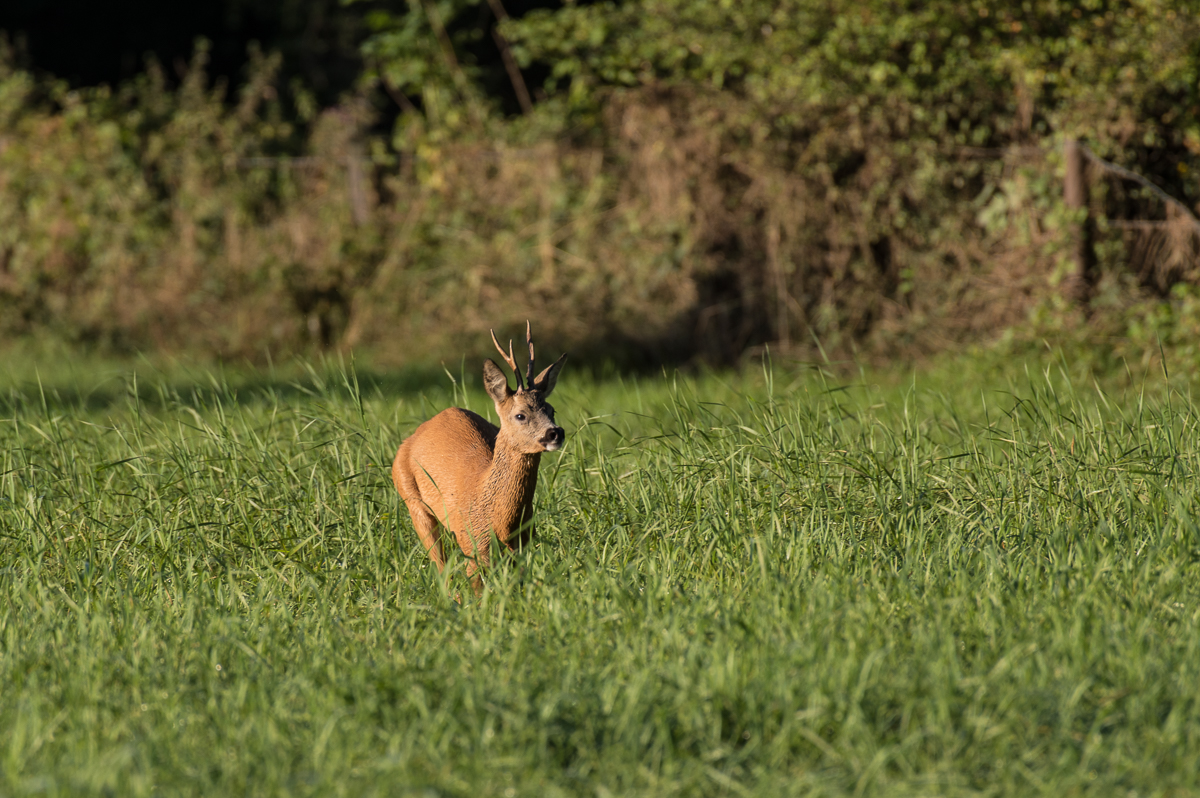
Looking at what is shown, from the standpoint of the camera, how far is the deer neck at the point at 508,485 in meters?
4.05

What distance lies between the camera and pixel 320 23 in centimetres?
2103

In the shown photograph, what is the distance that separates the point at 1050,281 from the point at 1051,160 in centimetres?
95

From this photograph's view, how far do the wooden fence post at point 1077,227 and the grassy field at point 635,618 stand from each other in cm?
369

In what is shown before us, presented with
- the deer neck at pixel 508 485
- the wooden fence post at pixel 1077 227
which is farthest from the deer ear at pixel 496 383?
the wooden fence post at pixel 1077 227

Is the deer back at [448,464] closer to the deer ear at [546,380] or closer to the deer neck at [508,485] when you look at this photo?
the deer neck at [508,485]

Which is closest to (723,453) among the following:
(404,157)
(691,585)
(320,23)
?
(691,585)

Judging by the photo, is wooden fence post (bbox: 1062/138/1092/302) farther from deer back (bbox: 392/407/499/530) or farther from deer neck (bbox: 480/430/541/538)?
deer neck (bbox: 480/430/541/538)

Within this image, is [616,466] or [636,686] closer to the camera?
[636,686]

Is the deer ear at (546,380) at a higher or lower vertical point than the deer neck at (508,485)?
higher

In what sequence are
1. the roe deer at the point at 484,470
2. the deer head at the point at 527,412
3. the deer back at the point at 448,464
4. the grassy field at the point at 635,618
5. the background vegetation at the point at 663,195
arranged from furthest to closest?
1. the background vegetation at the point at 663,195
2. the deer back at the point at 448,464
3. the roe deer at the point at 484,470
4. the deer head at the point at 527,412
5. the grassy field at the point at 635,618

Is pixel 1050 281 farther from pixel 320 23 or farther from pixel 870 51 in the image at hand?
pixel 320 23

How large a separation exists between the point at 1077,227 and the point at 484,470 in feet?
21.8

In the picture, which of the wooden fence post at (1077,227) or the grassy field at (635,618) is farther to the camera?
the wooden fence post at (1077,227)

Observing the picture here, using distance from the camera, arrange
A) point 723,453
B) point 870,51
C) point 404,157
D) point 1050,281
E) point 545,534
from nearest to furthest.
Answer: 1. point 545,534
2. point 723,453
3. point 1050,281
4. point 870,51
5. point 404,157
